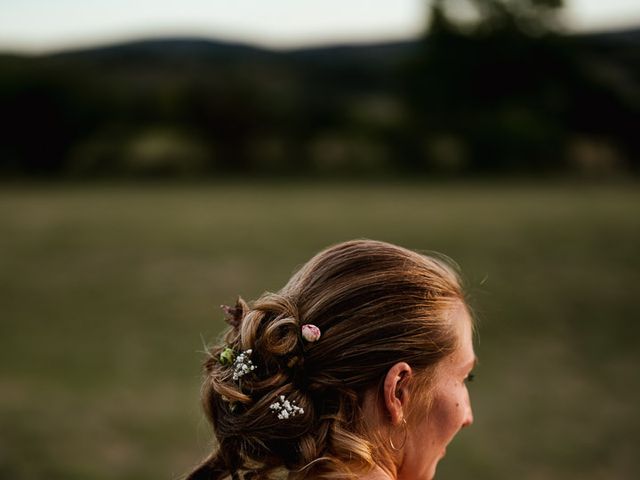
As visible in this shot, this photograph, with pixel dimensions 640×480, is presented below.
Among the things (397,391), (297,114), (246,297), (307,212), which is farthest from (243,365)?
(297,114)

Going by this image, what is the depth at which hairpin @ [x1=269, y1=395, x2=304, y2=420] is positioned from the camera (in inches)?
54.4

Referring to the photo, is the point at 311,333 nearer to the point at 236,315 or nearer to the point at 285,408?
the point at 285,408

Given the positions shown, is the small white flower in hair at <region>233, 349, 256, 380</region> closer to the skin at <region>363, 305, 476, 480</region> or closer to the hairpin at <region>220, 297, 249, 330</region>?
the hairpin at <region>220, 297, 249, 330</region>

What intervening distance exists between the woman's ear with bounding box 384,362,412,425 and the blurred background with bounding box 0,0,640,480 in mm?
707

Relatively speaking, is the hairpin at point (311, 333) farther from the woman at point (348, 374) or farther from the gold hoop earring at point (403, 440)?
the gold hoop earring at point (403, 440)

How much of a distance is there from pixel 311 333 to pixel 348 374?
10 centimetres

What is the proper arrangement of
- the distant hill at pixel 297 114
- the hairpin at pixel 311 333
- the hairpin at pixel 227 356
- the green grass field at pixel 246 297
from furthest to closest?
1. the distant hill at pixel 297 114
2. the green grass field at pixel 246 297
3. the hairpin at pixel 227 356
4. the hairpin at pixel 311 333

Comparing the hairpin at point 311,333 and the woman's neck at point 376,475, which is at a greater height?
the hairpin at point 311,333

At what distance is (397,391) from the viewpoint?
4.60 feet

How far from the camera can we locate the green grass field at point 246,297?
20.1 feet

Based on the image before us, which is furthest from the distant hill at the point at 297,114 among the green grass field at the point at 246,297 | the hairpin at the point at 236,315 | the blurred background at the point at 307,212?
the hairpin at the point at 236,315

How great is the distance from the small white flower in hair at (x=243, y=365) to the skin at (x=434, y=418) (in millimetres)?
273

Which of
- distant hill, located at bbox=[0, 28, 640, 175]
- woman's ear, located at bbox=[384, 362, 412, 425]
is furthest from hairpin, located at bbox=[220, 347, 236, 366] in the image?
distant hill, located at bbox=[0, 28, 640, 175]

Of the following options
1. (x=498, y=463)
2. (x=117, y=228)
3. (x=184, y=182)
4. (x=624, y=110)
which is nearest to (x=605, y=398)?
(x=498, y=463)
